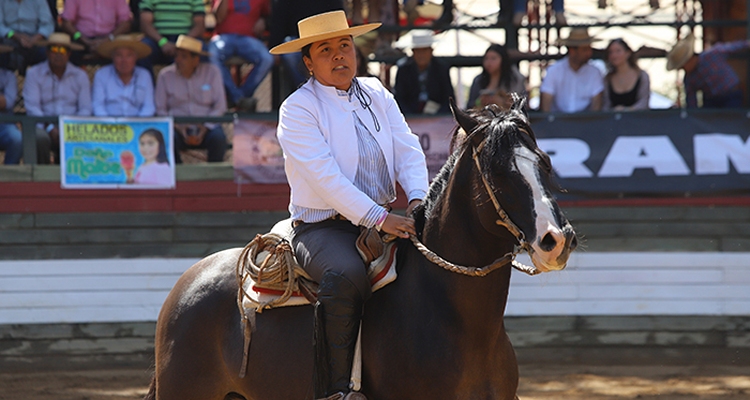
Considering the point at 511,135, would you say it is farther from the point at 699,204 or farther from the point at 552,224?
the point at 699,204

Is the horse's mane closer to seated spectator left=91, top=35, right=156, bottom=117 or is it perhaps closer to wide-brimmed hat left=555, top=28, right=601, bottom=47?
seated spectator left=91, top=35, right=156, bottom=117

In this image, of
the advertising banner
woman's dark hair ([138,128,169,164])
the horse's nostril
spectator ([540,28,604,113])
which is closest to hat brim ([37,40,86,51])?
the advertising banner

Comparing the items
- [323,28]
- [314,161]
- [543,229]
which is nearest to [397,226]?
[314,161]

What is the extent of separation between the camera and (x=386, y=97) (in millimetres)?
4395

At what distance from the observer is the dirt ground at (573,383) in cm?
761

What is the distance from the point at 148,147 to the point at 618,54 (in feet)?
16.7

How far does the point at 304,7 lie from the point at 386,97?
5.21 m

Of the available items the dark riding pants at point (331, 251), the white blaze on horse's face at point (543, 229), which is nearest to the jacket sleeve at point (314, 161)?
the dark riding pants at point (331, 251)

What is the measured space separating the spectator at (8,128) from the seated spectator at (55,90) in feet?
0.73

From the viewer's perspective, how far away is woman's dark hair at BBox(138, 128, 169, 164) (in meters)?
9.19

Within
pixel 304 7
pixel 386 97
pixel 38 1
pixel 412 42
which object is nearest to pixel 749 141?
pixel 412 42

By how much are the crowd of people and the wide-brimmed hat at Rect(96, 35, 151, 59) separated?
0.5 inches

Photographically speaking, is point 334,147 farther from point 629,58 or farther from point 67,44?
point 629,58

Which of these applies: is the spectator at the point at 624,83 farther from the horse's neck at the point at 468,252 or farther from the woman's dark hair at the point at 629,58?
the horse's neck at the point at 468,252
